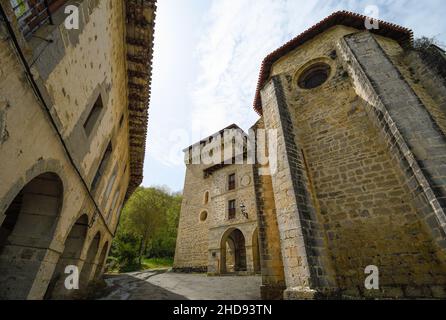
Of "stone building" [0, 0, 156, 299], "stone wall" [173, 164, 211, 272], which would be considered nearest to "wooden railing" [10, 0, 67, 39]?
"stone building" [0, 0, 156, 299]

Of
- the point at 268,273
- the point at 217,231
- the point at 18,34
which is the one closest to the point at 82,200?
the point at 18,34

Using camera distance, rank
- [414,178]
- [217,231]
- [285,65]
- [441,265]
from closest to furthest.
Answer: [441,265], [414,178], [285,65], [217,231]

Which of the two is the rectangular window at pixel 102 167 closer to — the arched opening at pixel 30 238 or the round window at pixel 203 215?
the arched opening at pixel 30 238

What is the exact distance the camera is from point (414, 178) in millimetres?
4480

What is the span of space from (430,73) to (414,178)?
3.92 metres

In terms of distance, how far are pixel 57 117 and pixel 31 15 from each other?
148cm

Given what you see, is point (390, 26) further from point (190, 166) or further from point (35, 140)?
point (190, 166)

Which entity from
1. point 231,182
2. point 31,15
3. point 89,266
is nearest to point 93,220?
point 89,266

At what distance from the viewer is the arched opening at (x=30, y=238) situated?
371cm

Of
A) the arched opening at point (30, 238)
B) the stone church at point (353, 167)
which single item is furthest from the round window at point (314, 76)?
the arched opening at point (30, 238)

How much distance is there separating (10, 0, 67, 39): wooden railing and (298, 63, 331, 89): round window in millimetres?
7511

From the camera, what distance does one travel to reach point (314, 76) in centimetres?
816

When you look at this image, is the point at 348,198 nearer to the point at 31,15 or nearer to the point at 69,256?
the point at 31,15

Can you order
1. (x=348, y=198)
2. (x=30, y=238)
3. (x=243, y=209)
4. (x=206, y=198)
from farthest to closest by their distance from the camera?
(x=206, y=198), (x=243, y=209), (x=348, y=198), (x=30, y=238)
